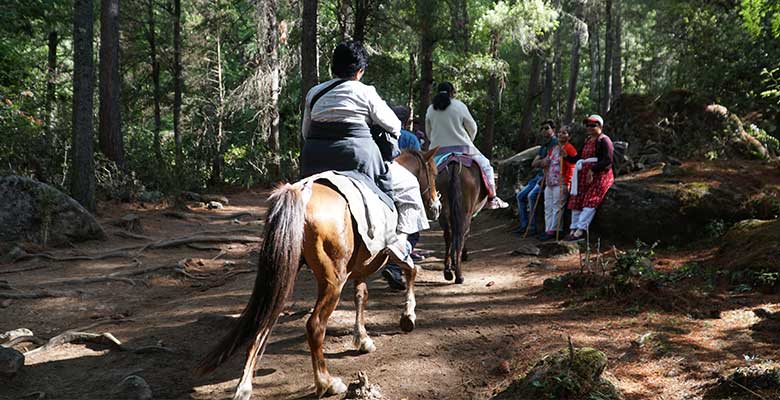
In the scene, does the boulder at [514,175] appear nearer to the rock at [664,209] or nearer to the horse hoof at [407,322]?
the rock at [664,209]

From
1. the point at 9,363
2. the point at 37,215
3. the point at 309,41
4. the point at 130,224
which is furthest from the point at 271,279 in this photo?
the point at 309,41

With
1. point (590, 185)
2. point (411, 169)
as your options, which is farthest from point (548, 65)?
point (411, 169)

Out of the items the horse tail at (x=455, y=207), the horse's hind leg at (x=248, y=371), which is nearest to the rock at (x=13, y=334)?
the horse's hind leg at (x=248, y=371)

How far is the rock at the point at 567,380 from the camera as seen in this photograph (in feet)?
11.2

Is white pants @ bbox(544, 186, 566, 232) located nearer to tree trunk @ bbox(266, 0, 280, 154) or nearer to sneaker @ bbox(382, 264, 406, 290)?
sneaker @ bbox(382, 264, 406, 290)

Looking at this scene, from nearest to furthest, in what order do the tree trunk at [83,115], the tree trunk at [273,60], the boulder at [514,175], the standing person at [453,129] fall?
the standing person at [453,129] → the tree trunk at [83,115] → the boulder at [514,175] → the tree trunk at [273,60]

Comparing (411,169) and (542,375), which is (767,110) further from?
(542,375)

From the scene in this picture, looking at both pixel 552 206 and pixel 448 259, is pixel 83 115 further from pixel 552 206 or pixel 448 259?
pixel 552 206

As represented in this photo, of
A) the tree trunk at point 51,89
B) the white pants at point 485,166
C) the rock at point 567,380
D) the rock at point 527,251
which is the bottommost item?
the rock at point 567,380

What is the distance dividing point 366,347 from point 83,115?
9127 millimetres

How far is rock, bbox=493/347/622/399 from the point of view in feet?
11.2

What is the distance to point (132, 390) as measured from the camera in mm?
3738

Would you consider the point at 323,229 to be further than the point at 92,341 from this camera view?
No

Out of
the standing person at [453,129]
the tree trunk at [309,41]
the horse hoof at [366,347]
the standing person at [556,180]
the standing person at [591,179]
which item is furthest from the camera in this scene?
the tree trunk at [309,41]
